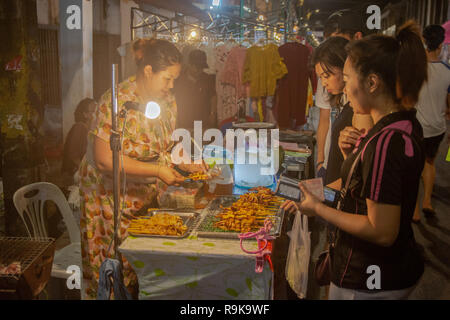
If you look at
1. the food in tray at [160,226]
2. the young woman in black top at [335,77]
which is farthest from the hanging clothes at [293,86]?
the food in tray at [160,226]

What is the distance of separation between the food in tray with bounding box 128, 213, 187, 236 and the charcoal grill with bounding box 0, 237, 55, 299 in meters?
0.61

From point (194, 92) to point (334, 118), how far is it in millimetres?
3077

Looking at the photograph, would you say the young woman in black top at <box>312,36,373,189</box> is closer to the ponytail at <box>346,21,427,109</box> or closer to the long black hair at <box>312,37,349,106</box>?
the long black hair at <box>312,37,349,106</box>

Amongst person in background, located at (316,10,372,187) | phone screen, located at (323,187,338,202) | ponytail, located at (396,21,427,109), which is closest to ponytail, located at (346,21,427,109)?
ponytail, located at (396,21,427,109)

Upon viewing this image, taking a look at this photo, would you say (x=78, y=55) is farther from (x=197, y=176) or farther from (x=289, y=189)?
(x=289, y=189)

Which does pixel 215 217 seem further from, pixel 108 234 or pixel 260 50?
pixel 260 50

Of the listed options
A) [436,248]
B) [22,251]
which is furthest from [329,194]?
[436,248]

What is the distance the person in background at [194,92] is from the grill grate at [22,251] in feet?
13.2

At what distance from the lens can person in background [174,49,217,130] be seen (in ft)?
20.8

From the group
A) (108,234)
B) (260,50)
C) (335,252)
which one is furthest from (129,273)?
(260,50)

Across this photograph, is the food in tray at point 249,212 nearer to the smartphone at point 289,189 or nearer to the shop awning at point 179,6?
the smartphone at point 289,189

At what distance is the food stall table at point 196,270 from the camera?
2.05m

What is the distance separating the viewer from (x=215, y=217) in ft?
8.18

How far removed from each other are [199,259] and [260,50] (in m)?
4.92
